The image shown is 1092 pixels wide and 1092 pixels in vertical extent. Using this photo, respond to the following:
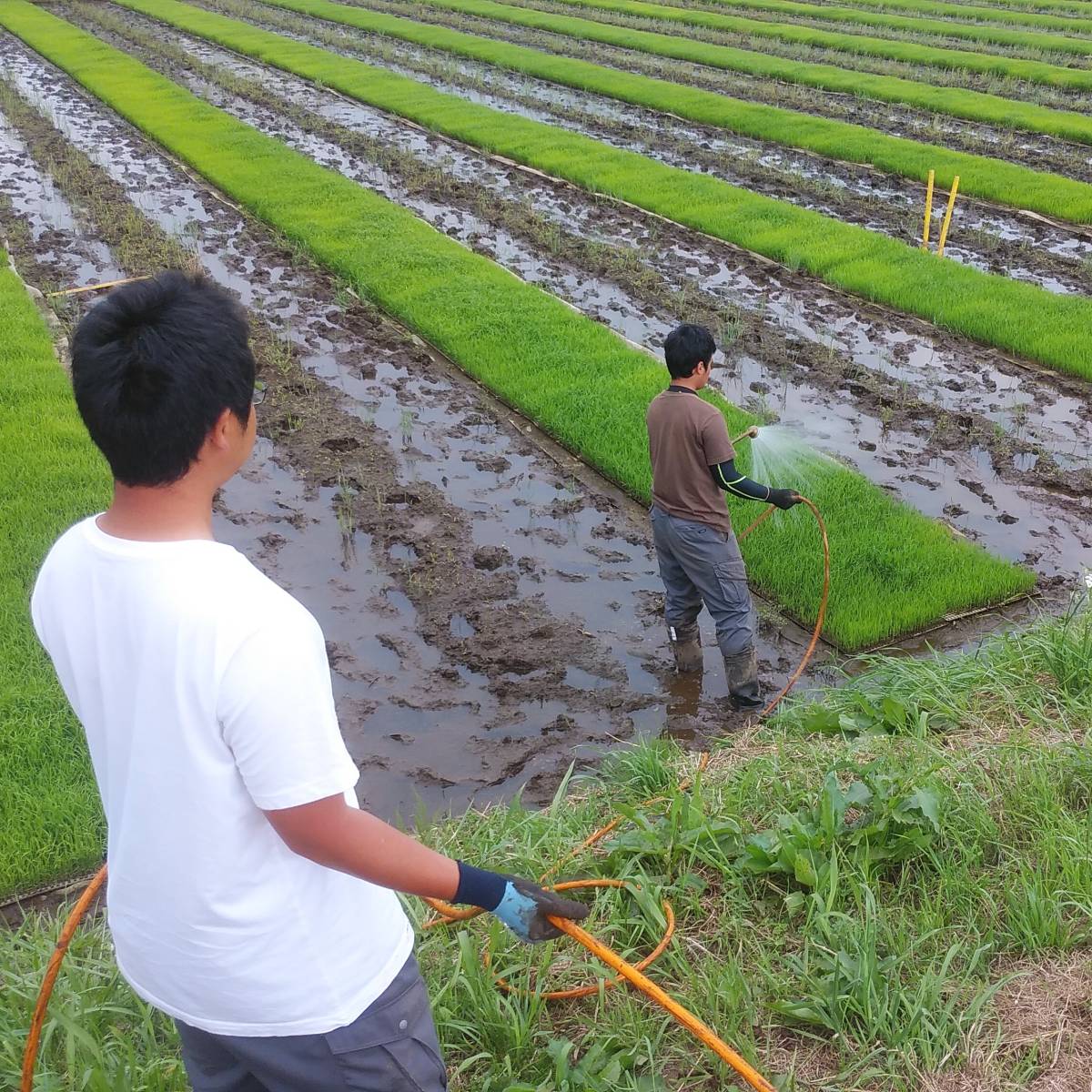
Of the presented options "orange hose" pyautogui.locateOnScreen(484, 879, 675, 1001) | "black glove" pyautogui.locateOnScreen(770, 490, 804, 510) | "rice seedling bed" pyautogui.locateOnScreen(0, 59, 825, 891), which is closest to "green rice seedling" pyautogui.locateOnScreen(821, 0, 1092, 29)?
"rice seedling bed" pyautogui.locateOnScreen(0, 59, 825, 891)

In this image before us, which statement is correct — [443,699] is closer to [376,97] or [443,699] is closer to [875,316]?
[875,316]

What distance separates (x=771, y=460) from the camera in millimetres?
6242

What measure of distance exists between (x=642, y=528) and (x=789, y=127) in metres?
10.6

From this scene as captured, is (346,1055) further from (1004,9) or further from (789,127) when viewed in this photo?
(1004,9)

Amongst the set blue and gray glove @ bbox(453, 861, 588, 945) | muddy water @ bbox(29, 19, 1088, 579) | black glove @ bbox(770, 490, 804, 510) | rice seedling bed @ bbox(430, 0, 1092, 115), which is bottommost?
muddy water @ bbox(29, 19, 1088, 579)

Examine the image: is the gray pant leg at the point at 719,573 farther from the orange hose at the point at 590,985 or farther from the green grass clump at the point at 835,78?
the green grass clump at the point at 835,78

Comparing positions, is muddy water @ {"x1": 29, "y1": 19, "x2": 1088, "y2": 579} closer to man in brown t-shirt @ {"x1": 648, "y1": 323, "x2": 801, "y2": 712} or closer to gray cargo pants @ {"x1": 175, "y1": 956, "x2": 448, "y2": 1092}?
man in brown t-shirt @ {"x1": 648, "y1": 323, "x2": 801, "y2": 712}

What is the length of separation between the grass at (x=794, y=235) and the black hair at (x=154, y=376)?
7409 millimetres

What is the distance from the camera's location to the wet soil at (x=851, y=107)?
44.9 ft

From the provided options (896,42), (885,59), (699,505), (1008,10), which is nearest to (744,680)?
(699,505)

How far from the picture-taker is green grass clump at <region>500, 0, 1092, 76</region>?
59.2 ft

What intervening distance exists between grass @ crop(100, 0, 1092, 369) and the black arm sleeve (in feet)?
14.2

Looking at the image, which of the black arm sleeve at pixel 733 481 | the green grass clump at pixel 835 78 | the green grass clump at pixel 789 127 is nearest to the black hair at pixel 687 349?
Answer: the black arm sleeve at pixel 733 481

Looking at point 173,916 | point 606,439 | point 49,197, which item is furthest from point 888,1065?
point 49,197
